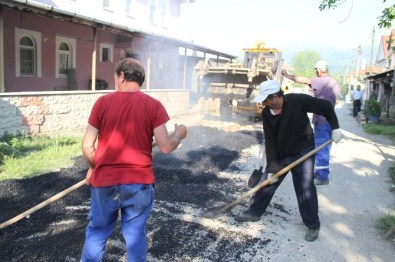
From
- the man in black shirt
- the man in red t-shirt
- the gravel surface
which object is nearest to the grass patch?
the gravel surface

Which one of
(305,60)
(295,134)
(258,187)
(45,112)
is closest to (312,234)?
(258,187)

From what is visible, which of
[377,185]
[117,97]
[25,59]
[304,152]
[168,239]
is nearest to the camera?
[117,97]

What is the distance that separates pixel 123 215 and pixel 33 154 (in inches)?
197

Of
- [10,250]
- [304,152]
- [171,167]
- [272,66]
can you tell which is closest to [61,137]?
[171,167]

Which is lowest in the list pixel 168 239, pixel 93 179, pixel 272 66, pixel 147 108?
pixel 168 239

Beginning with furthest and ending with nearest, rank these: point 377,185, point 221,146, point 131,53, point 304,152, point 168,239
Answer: point 131,53 < point 221,146 < point 377,185 < point 304,152 < point 168,239

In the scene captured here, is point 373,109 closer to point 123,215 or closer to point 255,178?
point 255,178

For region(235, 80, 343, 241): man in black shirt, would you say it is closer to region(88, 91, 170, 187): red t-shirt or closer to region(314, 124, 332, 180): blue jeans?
region(314, 124, 332, 180): blue jeans

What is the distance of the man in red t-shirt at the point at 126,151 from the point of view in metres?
2.45

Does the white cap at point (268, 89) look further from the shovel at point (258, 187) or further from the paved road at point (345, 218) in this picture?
the paved road at point (345, 218)

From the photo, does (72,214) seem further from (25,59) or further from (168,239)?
(25,59)

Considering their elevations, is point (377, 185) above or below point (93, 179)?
below

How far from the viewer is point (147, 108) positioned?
2.46 metres

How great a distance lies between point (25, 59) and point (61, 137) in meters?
4.05
